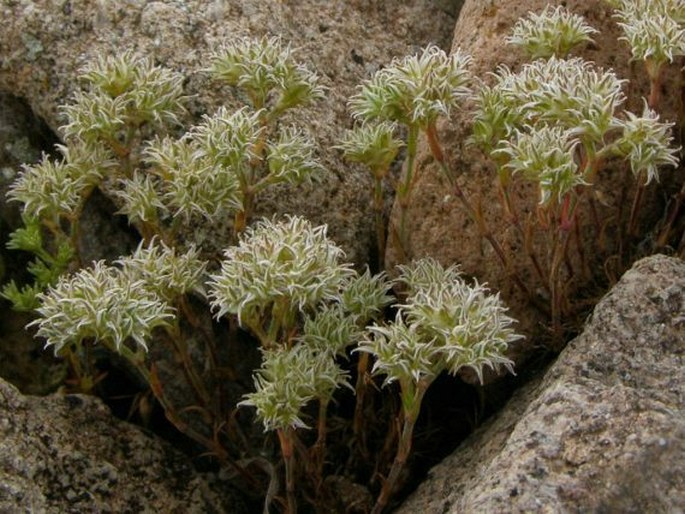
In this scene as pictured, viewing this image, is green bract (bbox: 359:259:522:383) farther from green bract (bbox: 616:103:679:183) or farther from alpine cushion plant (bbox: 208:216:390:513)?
green bract (bbox: 616:103:679:183)

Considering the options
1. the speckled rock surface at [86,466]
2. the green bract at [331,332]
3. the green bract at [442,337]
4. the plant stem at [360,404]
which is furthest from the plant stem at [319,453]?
the green bract at [442,337]

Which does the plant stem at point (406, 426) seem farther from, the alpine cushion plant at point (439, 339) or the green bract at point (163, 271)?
the green bract at point (163, 271)

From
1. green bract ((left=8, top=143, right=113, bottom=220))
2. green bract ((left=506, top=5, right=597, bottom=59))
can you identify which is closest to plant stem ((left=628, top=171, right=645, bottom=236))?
green bract ((left=506, top=5, right=597, bottom=59))

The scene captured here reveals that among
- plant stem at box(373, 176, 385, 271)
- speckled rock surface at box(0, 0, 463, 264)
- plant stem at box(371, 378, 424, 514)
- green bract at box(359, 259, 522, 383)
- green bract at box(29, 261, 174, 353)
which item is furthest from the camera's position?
speckled rock surface at box(0, 0, 463, 264)

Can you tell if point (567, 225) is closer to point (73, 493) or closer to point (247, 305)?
point (247, 305)

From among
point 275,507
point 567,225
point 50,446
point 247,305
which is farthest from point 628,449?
point 50,446

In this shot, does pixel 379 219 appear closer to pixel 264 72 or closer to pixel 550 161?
pixel 264 72
